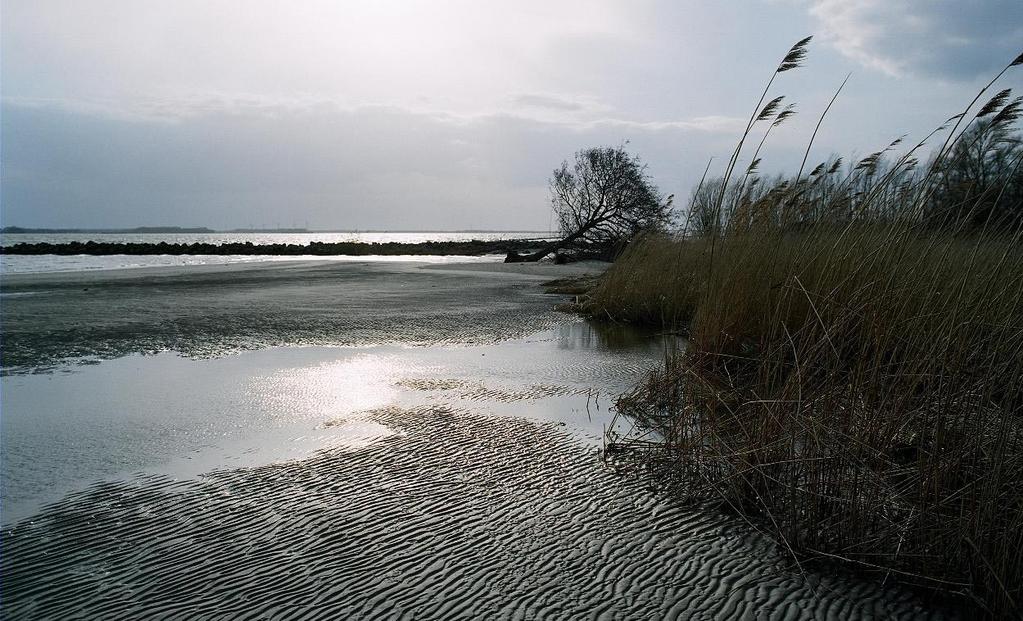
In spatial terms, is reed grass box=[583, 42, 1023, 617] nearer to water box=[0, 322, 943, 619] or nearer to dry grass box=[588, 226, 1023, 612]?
dry grass box=[588, 226, 1023, 612]

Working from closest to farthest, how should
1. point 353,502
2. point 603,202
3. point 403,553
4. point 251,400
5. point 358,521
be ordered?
1. point 403,553
2. point 358,521
3. point 353,502
4. point 251,400
5. point 603,202

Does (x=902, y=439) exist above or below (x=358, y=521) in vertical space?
above

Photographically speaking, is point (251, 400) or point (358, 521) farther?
point (251, 400)

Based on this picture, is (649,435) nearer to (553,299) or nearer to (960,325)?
(960,325)

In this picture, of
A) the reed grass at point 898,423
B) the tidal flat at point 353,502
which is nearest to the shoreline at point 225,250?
the tidal flat at point 353,502

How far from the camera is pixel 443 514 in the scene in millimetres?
2154

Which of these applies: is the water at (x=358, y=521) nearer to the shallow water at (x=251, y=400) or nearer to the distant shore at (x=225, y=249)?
the shallow water at (x=251, y=400)

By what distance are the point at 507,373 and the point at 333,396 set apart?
1245 millimetres

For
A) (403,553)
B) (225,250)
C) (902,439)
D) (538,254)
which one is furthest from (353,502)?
(225,250)

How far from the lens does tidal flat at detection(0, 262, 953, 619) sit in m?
1.67

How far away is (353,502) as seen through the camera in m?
2.24

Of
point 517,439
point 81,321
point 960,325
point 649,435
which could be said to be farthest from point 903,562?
point 81,321

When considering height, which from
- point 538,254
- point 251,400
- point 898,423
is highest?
point 538,254

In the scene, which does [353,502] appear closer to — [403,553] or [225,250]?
[403,553]
